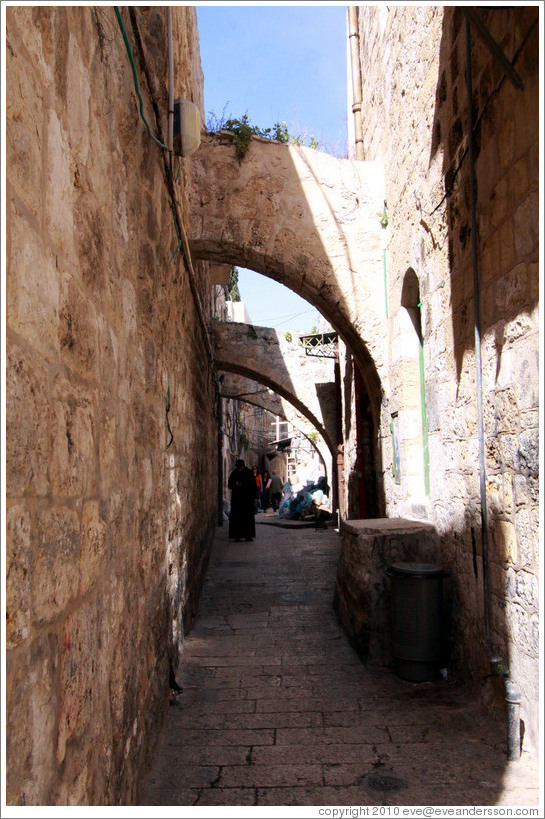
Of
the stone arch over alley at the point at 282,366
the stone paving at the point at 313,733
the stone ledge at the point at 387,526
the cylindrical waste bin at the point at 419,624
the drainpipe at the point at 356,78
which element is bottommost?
the stone paving at the point at 313,733

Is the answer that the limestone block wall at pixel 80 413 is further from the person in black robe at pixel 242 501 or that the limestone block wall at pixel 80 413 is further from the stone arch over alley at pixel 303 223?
the person in black robe at pixel 242 501

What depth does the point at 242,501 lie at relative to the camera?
9773 mm

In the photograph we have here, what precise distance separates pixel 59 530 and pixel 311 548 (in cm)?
770

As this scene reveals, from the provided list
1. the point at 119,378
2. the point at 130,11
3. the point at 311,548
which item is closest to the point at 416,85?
the point at 130,11

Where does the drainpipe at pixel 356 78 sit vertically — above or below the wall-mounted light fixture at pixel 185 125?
above

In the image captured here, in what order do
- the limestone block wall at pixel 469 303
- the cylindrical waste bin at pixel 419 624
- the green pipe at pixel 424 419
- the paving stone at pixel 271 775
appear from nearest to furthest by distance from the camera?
1. the paving stone at pixel 271 775
2. the limestone block wall at pixel 469 303
3. the cylindrical waste bin at pixel 419 624
4. the green pipe at pixel 424 419

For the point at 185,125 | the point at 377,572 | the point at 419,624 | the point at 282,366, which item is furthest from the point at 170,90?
the point at 282,366

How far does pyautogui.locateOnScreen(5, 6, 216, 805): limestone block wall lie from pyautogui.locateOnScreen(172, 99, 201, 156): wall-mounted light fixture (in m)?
0.42

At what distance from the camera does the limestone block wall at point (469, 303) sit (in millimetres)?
2713

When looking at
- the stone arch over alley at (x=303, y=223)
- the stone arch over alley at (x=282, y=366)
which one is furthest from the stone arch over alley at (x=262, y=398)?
the stone arch over alley at (x=303, y=223)

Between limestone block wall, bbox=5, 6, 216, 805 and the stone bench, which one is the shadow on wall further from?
limestone block wall, bbox=5, 6, 216, 805

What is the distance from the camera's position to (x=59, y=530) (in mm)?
1352

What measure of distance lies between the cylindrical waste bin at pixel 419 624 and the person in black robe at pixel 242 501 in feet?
19.0

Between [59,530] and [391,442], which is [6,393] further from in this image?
[391,442]
